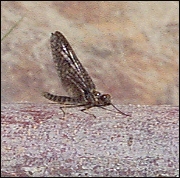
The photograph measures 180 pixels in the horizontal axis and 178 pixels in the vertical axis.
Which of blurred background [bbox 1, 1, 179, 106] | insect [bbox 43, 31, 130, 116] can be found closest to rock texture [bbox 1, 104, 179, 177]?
insect [bbox 43, 31, 130, 116]

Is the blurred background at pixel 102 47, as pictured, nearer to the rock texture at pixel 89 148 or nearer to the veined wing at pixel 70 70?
the veined wing at pixel 70 70

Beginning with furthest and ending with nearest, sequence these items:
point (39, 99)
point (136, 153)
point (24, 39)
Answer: point (24, 39) < point (39, 99) < point (136, 153)

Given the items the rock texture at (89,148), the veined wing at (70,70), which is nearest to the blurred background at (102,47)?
the veined wing at (70,70)

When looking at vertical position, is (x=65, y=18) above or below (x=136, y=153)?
above

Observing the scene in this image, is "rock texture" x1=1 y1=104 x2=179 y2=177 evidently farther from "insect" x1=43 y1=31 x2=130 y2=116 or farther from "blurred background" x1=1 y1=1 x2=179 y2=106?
"blurred background" x1=1 y1=1 x2=179 y2=106

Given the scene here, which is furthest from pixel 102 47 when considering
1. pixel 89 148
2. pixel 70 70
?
pixel 89 148

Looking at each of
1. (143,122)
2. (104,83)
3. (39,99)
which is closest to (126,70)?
(104,83)

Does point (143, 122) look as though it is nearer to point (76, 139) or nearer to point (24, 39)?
point (76, 139)
